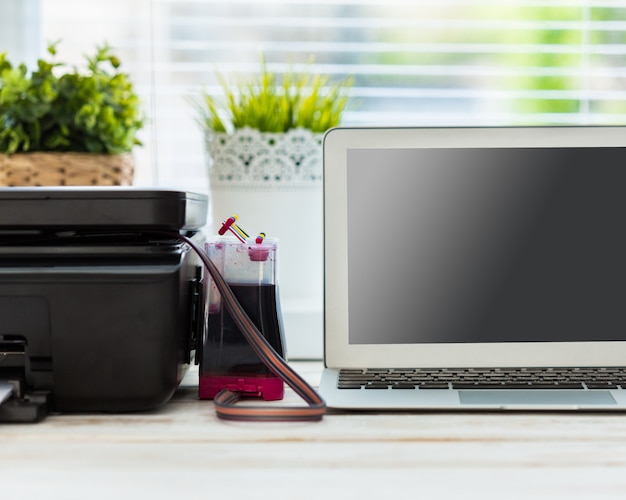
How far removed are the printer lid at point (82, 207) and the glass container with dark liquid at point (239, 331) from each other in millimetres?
126

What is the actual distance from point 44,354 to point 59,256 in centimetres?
10

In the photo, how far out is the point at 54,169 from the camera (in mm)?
1128

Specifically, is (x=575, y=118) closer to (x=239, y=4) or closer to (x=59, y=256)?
(x=239, y=4)

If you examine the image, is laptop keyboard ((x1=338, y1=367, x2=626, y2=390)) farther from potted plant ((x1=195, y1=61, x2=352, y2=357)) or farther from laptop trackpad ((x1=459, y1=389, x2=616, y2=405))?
potted plant ((x1=195, y1=61, x2=352, y2=357))

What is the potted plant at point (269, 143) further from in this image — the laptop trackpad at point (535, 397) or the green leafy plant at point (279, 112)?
the laptop trackpad at point (535, 397)

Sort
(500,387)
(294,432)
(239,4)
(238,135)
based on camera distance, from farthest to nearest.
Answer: (239,4) < (238,135) < (500,387) < (294,432)

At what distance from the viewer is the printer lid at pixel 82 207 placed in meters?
0.73

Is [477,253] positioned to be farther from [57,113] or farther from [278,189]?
[57,113]

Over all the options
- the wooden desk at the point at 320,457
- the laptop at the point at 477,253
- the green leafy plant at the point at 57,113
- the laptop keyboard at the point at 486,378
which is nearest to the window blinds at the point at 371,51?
the green leafy plant at the point at 57,113

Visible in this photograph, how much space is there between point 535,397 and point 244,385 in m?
0.32

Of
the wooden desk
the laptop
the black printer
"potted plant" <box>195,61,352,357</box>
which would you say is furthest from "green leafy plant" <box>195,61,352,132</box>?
the wooden desk

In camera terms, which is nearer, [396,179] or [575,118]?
[396,179]

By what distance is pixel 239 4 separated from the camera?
137 centimetres

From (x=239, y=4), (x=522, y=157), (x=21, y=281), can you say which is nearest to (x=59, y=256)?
(x=21, y=281)
